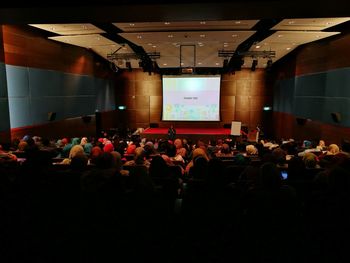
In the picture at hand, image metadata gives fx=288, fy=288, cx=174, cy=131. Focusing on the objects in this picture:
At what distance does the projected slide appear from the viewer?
16.7 meters

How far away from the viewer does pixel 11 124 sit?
348 inches

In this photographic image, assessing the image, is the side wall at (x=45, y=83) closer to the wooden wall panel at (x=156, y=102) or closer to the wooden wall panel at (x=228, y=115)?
the wooden wall panel at (x=156, y=102)

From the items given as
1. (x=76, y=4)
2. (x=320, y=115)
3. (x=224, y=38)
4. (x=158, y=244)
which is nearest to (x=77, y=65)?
(x=224, y=38)

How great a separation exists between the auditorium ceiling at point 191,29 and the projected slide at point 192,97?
125 centimetres

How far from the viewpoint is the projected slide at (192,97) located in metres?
16.7

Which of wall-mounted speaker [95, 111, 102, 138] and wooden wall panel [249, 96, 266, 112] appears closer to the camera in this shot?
wall-mounted speaker [95, 111, 102, 138]

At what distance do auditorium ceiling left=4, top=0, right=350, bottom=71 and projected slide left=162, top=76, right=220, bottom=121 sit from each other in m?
1.25

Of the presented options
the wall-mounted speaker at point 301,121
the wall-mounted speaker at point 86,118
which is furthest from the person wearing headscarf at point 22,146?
the wall-mounted speaker at point 301,121

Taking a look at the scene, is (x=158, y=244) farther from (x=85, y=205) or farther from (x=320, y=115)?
(x=320, y=115)

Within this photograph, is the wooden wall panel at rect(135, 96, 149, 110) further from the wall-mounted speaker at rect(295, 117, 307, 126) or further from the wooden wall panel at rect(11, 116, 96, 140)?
the wall-mounted speaker at rect(295, 117, 307, 126)

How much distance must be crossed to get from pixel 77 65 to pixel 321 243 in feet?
41.1

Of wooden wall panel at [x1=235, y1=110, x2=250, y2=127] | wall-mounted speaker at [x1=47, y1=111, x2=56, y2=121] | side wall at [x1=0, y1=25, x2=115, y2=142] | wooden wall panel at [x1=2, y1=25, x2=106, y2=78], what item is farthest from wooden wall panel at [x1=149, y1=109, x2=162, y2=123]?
wall-mounted speaker at [x1=47, y1=111, x2=56, y2=121]

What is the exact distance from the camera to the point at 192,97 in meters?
16.8

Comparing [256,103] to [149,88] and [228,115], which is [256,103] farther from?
[149,88]
